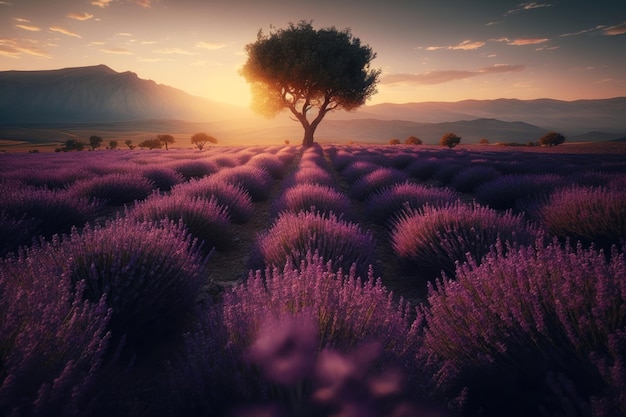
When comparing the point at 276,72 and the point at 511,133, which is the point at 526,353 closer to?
the point at 276,72

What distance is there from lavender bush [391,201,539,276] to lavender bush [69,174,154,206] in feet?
20.5

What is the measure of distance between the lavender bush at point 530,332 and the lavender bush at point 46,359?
1.52 metres

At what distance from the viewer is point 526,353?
5.20 feet

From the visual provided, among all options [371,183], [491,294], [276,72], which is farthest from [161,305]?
[276,72]

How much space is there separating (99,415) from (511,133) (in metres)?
199

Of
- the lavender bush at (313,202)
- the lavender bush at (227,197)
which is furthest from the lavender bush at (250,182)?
the lavender bush at (313,202)

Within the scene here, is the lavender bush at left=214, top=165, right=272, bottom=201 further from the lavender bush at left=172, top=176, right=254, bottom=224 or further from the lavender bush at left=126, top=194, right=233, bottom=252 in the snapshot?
the lavender bush at left=126, top=194, right=233, bottom=252

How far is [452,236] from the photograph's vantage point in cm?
335

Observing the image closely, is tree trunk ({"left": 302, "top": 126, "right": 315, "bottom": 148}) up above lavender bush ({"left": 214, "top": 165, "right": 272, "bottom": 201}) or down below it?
above

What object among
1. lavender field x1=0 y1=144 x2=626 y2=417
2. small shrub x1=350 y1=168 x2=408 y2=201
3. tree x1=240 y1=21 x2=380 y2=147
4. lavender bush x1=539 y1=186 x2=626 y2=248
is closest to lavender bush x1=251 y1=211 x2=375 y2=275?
lavender field x1=0 y1=144 x2=626 y2=417

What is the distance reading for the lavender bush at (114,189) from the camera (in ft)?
22.3

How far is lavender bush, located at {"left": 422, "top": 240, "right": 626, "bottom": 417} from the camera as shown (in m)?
1.46

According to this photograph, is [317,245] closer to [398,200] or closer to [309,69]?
[398,200]

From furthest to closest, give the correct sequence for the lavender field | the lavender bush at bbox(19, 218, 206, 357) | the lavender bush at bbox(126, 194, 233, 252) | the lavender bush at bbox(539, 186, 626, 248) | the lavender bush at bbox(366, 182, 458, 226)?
the lavender bush at bbox(366, 182, 458, 226)
the lavender bush at bbox(126, 194, 233, 252)
the lavender bush at bbox(539, 186, 626, 248)
the lavender bush at bbox(19, 218, 206, 357)
the lavender field
